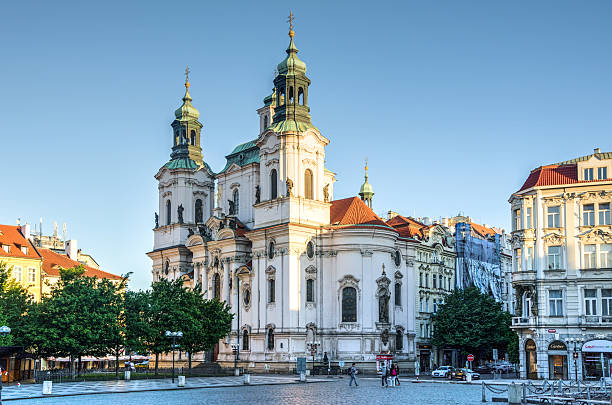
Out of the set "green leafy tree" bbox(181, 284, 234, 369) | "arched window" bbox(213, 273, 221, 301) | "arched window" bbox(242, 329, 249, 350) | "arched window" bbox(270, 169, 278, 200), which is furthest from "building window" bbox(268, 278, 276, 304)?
"arched window" bbox(213, 273, 221, 301)

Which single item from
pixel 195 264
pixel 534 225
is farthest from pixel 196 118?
pixel 534 225

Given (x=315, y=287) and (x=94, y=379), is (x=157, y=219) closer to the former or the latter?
(x=315, y=287)

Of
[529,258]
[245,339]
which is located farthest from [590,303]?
[245,339]

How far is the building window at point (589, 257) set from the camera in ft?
182

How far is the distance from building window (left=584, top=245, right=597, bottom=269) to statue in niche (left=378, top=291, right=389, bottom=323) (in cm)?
2130

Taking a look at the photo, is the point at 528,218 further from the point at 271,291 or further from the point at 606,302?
the point at 271,291

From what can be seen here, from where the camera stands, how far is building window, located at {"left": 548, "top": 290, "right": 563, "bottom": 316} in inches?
2197

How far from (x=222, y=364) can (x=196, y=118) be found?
1182 inches

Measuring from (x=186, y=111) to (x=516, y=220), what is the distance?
44845 millimetres

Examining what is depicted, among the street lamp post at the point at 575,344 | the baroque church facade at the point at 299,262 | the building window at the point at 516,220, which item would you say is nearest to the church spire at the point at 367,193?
the baroque church facade at the point at 299,262

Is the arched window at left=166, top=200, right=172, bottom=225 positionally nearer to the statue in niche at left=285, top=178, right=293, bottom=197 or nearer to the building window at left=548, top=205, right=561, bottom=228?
the statue in niche at left=285, top=178, right=293, bottom=197

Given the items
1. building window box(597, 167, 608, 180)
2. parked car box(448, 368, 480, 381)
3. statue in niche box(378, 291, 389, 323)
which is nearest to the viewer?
building window box(597, 167, 608, 180)

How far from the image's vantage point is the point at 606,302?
5450 cm

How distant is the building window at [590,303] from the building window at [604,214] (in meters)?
5.01
